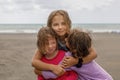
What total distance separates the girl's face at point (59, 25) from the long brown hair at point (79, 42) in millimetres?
271

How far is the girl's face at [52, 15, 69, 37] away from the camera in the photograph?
450 cm

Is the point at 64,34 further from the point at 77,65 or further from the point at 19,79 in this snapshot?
the point at 19,79

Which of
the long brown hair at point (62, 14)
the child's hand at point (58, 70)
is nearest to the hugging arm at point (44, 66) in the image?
the child's hand at point (58, 70)

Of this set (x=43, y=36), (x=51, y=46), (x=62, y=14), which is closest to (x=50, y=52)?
(x=51, y=46)

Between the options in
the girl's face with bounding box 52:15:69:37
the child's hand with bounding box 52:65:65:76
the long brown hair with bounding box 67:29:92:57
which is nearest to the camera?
the long brown hair with bounding box 67:29:92:57

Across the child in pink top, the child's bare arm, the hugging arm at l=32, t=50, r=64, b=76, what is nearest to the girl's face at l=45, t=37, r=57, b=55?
the child in pink top

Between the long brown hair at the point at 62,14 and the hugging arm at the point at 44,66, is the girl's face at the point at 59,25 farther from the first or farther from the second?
the hugging arm at the point at 44,66

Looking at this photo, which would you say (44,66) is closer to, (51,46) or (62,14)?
(51,46)

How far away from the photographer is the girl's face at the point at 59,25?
450cm

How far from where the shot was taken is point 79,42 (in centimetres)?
416

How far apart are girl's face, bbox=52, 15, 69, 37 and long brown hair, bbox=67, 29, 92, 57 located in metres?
0.27

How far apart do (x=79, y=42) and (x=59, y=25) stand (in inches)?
18.6

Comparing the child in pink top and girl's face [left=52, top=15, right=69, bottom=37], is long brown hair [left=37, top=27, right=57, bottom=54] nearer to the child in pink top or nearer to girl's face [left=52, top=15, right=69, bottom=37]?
the child in pink top

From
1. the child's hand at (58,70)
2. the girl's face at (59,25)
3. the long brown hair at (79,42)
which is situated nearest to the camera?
the long brown hair at (79,42)
